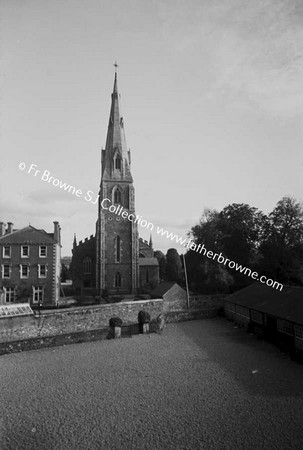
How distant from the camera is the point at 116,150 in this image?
150 ft

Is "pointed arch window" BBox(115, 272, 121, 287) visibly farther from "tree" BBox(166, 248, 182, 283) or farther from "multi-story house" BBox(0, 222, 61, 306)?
"tree" BBox(166, 248, 182, 283)

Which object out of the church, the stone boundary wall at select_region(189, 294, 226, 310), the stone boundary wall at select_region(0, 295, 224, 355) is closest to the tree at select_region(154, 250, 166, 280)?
the church

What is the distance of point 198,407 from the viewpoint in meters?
10.2

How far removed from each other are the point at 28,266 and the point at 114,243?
13926 mm

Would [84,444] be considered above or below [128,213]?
below

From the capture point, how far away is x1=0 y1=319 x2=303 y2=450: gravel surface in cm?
854

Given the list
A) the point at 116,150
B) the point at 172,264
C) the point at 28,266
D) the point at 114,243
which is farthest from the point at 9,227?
the point at 172,264

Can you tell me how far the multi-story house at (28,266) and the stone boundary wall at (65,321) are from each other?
11.8 m

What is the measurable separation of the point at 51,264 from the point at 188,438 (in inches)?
1069

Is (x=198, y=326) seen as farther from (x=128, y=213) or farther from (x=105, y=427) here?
(x=128, y=213)

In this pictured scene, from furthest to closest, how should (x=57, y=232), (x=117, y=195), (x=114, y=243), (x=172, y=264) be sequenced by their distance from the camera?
(x=172, y=264) → (x=117, y=195) → (x=114, y=243) → (x=57, y=232)

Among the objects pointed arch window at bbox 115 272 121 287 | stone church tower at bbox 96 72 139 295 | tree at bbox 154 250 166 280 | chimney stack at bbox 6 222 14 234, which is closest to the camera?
chimney stack at bbox 6 222 14 234

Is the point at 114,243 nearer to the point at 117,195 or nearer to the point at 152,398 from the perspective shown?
the point at 117,195

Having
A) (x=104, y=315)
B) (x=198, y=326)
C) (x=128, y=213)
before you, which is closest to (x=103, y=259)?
(x=128, y=213)
